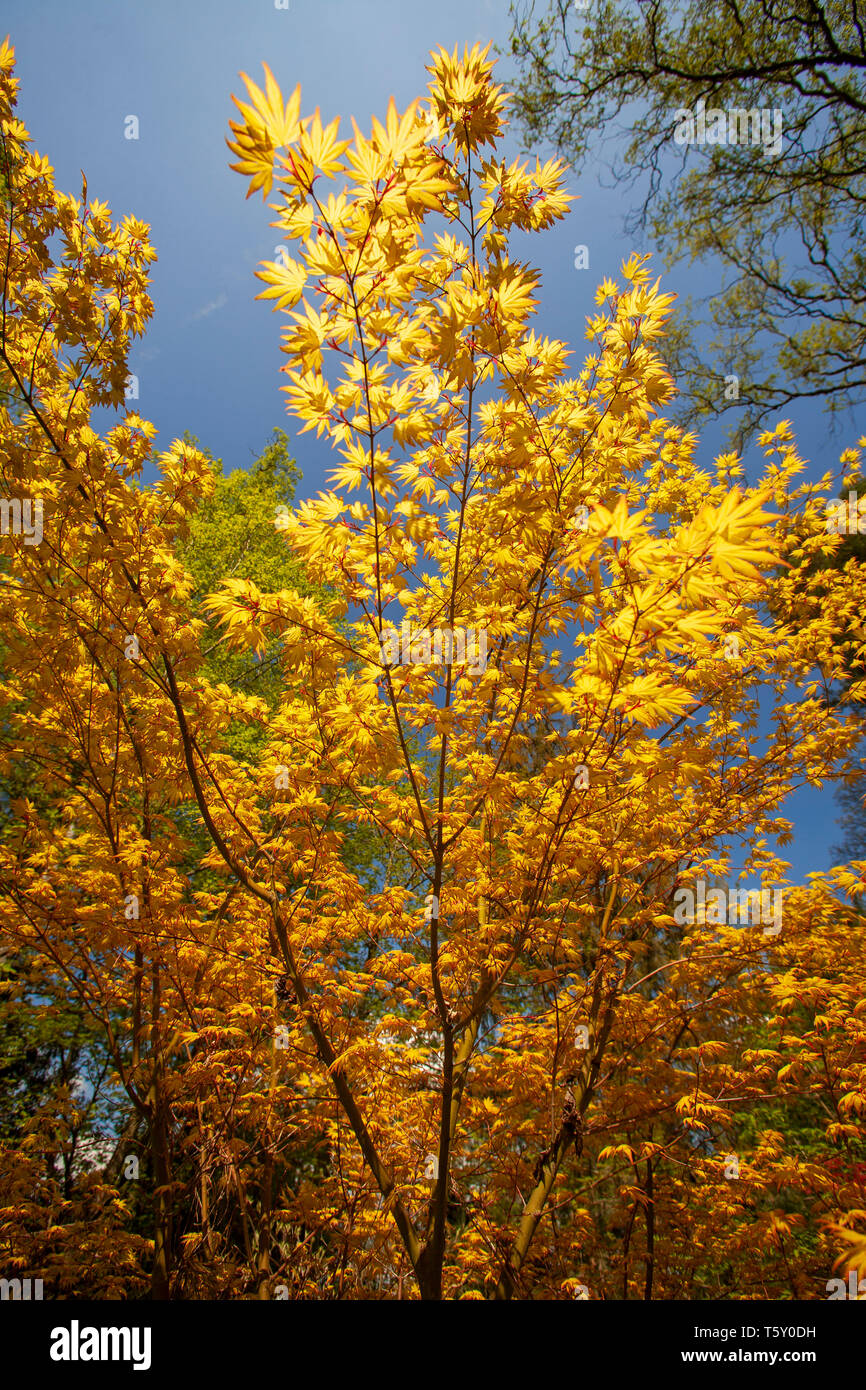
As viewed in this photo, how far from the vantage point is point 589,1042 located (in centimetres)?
342

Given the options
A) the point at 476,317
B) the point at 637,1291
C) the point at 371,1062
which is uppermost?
the point at 476,317

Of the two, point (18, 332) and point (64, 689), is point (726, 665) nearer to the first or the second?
point (64, 689)

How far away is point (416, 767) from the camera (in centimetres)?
346

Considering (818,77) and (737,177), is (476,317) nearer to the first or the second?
(818,77)

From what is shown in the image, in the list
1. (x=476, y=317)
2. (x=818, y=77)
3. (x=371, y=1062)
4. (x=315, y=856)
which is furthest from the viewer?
(x=818, y=77)

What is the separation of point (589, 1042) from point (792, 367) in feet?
25.6

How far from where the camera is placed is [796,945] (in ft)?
10.3

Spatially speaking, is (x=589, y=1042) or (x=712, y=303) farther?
(x=712, y=303)

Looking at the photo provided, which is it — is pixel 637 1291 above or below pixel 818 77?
below

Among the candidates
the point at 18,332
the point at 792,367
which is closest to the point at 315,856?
the point at 18,332

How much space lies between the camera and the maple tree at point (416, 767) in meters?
1.80

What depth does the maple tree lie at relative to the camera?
1799 millimetres
